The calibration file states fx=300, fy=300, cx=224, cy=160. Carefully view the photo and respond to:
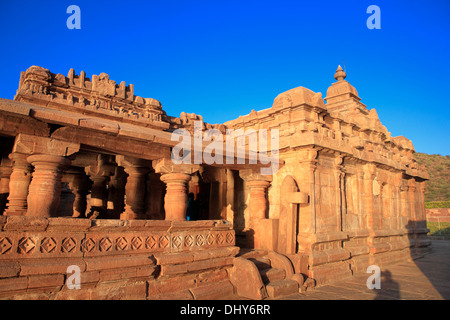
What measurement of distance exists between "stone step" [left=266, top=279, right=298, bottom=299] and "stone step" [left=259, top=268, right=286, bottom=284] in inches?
6.1

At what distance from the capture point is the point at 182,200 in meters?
6.65

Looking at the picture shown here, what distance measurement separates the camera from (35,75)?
7.93 metres

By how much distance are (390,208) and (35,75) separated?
518 inches

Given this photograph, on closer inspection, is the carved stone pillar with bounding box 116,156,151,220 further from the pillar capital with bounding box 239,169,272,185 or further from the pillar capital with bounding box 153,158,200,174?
the pillar capital with bounding box 239,169,272,185

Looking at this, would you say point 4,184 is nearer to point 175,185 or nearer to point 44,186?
point 44,186

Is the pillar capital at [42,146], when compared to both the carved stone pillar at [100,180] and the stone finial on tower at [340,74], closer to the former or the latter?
the carved stone pillar at [100,180]

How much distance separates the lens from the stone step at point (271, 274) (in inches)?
257

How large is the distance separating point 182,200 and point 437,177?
178ft

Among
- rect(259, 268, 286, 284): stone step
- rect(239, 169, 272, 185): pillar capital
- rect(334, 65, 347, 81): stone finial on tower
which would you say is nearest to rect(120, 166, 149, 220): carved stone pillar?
rect(239, 169, 272, 185): pillar capital

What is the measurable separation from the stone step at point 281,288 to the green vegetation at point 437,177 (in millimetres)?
33096

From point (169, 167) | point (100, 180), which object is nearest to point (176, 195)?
point (169, 167)

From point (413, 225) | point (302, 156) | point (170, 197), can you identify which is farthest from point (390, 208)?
point (170, 197)

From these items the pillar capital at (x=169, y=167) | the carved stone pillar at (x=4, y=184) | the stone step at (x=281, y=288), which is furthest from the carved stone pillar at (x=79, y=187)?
the stone step at (x=281, y=288)
